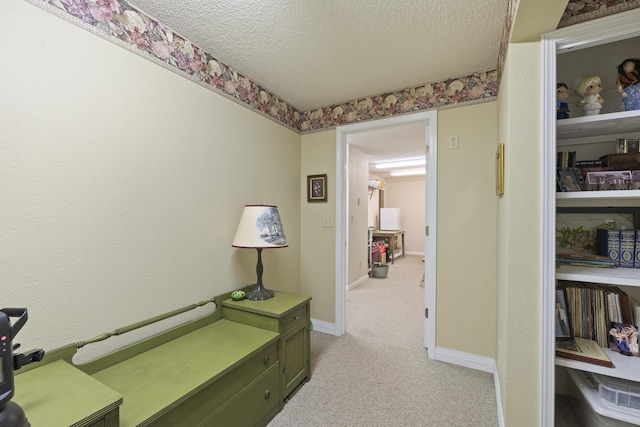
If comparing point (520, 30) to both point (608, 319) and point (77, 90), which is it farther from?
point (77, 90)

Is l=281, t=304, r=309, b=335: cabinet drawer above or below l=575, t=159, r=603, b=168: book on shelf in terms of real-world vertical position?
below

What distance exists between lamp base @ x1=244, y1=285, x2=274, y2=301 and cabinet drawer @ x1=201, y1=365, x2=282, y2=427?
45cm

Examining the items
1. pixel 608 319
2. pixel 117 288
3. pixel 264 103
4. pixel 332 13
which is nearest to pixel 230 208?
pixel 117 288

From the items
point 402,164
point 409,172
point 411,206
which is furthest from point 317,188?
point 411,206

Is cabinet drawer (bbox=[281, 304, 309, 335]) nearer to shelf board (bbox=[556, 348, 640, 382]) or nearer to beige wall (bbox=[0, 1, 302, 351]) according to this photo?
beige wall (bbox=[0, 1, 302, 351])

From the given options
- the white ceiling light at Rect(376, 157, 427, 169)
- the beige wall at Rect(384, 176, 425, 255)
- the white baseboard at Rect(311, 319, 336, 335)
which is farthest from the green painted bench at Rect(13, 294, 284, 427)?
the beige wall at Rect(384, 176, 425, 255)

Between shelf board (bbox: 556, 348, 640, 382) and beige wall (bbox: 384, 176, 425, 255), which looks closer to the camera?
shelf board (bbox: 556, 348, 640, 382)

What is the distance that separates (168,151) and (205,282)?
34.7 inches

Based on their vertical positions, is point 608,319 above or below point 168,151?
below

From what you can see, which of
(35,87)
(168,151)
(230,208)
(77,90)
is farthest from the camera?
(230,208)

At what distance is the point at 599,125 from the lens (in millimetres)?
1312

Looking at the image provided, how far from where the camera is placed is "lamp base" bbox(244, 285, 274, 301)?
1859 mm

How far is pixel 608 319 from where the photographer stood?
1.31m

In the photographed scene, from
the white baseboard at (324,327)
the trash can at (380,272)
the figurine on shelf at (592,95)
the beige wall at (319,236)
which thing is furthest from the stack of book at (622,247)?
the trash can at (380,272)
